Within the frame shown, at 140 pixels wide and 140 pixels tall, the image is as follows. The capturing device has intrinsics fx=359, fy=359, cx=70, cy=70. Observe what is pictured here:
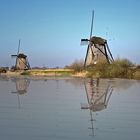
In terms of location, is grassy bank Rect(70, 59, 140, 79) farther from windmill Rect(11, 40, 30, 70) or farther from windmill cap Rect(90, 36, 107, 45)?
windmill Rect(11, 40, 30, 70)

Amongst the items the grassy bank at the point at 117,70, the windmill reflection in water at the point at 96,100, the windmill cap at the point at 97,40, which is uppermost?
the windmill cap at the point at 97,40

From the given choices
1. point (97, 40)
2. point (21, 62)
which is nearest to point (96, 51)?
point (97, 40)

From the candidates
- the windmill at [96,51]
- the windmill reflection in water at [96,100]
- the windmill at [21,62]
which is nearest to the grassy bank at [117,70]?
the windmill at [96,51]

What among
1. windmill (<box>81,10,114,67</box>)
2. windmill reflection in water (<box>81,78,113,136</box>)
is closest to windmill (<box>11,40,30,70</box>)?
windmill (<box>81,10,114,67</box>)

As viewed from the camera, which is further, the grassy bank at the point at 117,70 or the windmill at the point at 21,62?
the windmill at the point at 21,62

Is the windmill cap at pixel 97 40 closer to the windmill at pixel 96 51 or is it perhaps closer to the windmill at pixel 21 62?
the windmill at pixel 96 51

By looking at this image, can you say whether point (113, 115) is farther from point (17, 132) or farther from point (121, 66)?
point (121, 66)

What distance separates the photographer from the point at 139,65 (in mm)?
41562

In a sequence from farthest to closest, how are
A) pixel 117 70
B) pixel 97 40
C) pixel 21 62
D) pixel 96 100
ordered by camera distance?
pixel 21 62 → pixel 97 40 → pixel 117 70 → pixel 96 100

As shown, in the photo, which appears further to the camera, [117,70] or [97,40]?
[97,40]

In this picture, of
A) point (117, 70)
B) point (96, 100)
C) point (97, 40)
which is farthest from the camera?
point (97, 40)

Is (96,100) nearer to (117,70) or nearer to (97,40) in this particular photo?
(117,70)

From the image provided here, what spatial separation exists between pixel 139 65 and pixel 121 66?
2350 millimetres

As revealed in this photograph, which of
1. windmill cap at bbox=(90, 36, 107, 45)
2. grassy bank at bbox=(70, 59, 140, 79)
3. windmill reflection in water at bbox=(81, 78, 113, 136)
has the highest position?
windmill cap at bbox=(90, 36, 107, 45)
